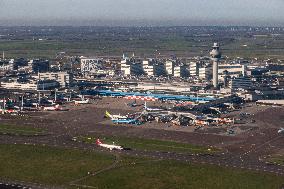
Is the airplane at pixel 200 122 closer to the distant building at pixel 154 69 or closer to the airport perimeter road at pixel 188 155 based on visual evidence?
the airport perimeter road at pixel 188 155

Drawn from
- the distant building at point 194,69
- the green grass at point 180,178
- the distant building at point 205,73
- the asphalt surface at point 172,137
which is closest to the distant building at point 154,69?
the distant building at point 194,69

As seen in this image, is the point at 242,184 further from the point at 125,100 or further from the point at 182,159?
the point at 125,100

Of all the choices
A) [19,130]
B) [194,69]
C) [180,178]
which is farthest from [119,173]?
[194,69]

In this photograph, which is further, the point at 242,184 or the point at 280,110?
the point at 280,110

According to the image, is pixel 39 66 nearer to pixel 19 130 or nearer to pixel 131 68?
pixel 131 68

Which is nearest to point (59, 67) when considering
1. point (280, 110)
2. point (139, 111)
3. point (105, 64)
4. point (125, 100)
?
point (105, 64)

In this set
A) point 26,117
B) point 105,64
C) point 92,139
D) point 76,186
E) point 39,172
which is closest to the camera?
point 76,186

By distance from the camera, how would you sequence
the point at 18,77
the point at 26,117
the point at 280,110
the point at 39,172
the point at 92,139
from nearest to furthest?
the point at 39,172 < the point at 92,139 < the point at 26,117 < the point at 280,110 < the point at 18,77
